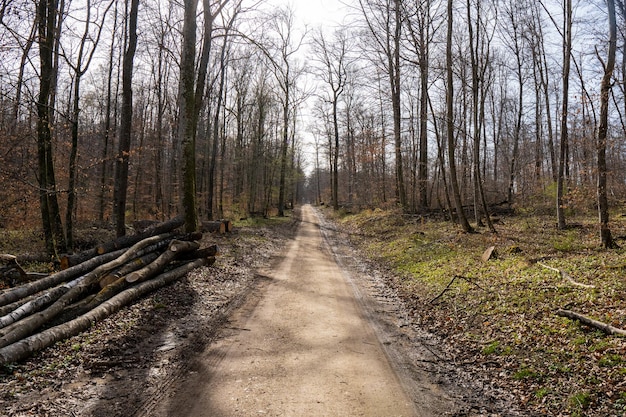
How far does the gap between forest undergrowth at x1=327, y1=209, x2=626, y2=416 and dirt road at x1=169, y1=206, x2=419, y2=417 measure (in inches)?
60.5

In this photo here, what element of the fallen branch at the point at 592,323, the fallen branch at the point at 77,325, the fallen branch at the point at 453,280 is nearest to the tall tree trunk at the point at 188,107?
the fallen branch at the point at 77,325

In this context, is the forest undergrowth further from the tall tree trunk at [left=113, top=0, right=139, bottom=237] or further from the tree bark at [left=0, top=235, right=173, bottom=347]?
the tall tree trunk at [left=113, top=0, right=139, bottom=237]

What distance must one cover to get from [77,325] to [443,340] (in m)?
6.14

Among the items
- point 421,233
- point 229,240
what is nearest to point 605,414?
point 421,233

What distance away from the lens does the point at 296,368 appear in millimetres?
5398

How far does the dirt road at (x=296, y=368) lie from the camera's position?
4.43 m

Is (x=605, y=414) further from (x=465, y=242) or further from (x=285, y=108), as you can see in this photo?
(x=285, y=108)

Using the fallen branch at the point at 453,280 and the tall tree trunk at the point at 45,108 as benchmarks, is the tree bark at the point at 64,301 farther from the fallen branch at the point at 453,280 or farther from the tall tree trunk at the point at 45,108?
the fallen branch at the point at 453,280

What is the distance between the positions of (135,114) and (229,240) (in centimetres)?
2572

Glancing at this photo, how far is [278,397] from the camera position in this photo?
4.61 meters

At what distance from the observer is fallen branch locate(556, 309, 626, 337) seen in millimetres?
5427

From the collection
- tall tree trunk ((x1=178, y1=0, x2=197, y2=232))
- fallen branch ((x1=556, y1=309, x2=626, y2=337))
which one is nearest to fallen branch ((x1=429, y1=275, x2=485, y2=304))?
fallen branch ((x1=556, y1=309, x2=626, y2=337))

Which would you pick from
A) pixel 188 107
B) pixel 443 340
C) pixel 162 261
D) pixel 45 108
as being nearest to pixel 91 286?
pixel 162 261

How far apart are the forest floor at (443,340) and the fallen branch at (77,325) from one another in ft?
0.51
